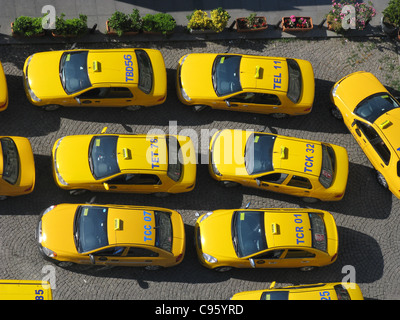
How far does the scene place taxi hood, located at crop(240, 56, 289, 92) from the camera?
64.2ft

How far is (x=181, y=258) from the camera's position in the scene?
59.3 ft

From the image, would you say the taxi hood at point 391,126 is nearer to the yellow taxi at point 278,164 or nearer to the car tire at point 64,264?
the yellow taxi at point 278,164

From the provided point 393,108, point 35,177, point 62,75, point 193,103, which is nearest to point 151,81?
point 193,103

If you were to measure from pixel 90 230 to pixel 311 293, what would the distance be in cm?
700

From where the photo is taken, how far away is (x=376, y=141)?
64.8 ft

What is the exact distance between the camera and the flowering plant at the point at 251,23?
21.4 metres

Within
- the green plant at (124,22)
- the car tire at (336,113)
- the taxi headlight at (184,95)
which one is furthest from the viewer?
the car tire at (336,113)

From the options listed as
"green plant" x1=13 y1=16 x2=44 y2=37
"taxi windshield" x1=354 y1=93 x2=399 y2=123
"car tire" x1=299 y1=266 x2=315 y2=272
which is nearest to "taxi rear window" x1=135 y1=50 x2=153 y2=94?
"green plant" x1=13 y1=16 x2=44 y2=37

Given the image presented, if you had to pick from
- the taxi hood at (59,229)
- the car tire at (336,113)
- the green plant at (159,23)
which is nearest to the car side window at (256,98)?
the car tire at (336,113)

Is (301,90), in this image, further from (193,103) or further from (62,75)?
(62,75)

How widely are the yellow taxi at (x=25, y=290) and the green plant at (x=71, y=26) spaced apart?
29.4 ft

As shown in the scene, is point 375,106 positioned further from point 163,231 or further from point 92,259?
point 92,259

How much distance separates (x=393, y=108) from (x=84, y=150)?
1082 cm

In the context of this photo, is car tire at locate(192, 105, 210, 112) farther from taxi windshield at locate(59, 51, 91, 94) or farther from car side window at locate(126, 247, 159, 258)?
car side window at locate(126, 247, 159, 258)
